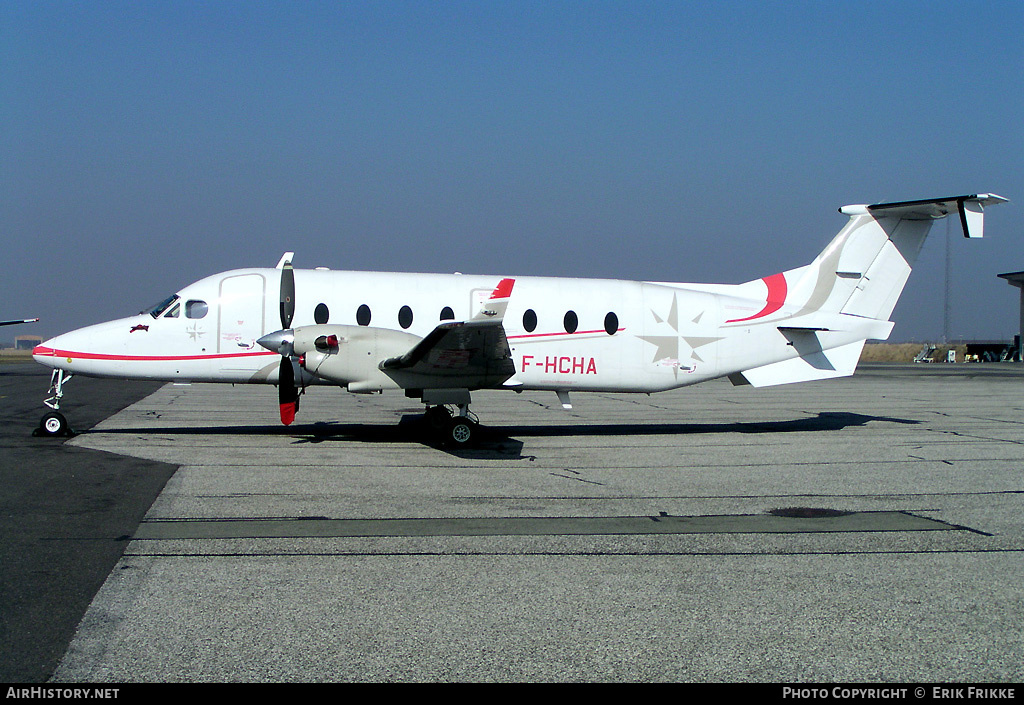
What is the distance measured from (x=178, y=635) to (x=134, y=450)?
28.6 feet

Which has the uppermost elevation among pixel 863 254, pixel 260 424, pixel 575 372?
pixel 863 254

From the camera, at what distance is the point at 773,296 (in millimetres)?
17188

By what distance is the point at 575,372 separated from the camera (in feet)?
51.6

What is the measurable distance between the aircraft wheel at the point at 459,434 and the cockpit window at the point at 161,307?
18.7ft

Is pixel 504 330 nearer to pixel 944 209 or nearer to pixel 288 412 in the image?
pixel 288 412

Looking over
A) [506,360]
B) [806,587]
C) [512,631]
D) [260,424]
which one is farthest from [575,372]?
[512,631]

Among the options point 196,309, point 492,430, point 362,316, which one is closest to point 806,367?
point 492,430

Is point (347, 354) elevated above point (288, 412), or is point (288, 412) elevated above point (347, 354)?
point (347, 354)

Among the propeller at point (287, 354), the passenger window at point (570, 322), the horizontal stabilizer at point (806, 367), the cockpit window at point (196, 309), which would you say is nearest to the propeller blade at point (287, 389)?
the propeller at point (287, 354)

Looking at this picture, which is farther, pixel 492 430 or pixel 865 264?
pixel 865 264

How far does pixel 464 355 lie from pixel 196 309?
5338mm

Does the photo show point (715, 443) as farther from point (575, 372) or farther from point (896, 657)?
point (896, 657)

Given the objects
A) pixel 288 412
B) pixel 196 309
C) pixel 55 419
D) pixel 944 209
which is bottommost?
pixel 55 419

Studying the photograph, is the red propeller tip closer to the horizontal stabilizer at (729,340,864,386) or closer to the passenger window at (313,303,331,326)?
the passenger window at (313,303,331,326)
